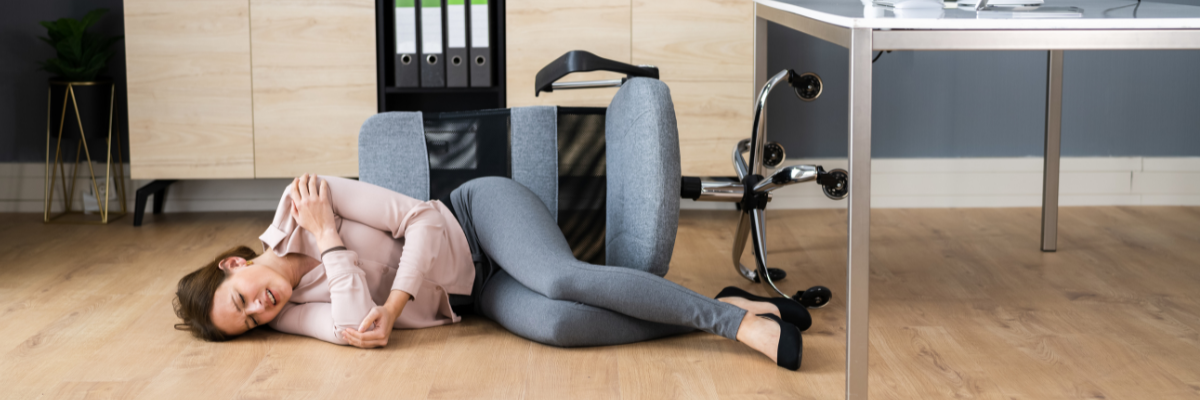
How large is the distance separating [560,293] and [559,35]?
1.30 metres

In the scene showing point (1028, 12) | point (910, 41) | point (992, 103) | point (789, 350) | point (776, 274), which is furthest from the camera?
point (992, 103)

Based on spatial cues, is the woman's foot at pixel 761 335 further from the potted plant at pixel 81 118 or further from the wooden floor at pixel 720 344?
the potted plant at pixel 81 118

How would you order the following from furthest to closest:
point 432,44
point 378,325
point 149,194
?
point 149,194
point 432,44
point 378,325

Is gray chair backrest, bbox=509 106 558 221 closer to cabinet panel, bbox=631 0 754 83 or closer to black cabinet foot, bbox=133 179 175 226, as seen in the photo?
cabinet panel, bbox=631 0 754 83

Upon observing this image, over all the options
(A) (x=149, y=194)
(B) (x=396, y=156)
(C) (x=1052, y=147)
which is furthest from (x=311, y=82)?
(C) (x=1052, y=147)

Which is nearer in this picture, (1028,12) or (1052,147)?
(1028,12)

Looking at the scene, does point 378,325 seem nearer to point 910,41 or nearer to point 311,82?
point 910,41

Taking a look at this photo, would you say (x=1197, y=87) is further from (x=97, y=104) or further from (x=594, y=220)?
(x=97, y=104)

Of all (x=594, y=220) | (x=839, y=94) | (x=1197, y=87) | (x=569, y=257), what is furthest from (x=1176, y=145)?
(x=569, y=257)

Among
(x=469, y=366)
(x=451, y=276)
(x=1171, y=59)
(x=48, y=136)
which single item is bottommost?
(x=469, y=366)

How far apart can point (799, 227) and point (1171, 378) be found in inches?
53.7

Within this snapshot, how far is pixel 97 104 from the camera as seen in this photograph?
2836mm

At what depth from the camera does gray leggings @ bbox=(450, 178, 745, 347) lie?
1603 mm

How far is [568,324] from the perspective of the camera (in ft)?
5.35
